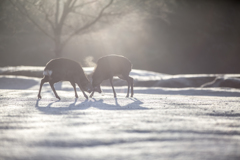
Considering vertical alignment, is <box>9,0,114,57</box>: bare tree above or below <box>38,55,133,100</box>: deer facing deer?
above

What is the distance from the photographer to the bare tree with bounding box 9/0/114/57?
42.9ft

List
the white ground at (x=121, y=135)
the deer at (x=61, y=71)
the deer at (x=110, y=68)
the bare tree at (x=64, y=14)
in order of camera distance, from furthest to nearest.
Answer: the bare tree at (x=64, y=14) < the deer at (x=110, y=68) < the deer at (x=61, y=71) < the white ground at (x=121, y=135)

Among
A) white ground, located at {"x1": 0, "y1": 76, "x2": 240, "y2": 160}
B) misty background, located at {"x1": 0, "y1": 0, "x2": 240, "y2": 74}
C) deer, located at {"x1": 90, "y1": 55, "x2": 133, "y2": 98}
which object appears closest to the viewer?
white ground, located at {"x1": 0, "y1": 76, "x2": 240, "y2": 160}

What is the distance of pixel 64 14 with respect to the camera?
1379cm

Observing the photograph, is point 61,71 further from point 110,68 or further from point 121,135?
point 121,135

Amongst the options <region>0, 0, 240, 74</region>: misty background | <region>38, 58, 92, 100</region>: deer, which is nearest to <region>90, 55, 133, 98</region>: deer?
<region>38, 58, 92, 100</region>: deer

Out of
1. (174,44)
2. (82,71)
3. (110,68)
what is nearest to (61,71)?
(82,71)

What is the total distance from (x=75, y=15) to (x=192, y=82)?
7.46 metres

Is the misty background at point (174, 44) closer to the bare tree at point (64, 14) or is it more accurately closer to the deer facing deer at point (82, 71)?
the bare tree at point (64, 14)

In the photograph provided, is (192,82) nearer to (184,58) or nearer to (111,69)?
(111,69)

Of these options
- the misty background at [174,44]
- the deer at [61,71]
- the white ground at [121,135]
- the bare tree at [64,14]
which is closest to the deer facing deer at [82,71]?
the deer at [61,71]

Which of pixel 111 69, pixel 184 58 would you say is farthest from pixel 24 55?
pixel 111 69

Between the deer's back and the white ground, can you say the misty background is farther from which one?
the white ground

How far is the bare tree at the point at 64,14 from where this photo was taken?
13.1m
